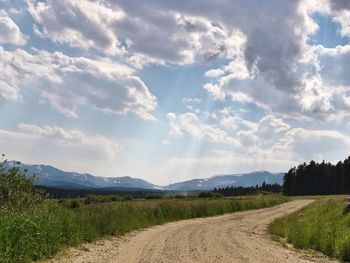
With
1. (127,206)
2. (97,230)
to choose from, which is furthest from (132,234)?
(127,206)

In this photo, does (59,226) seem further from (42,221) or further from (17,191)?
(17,191)

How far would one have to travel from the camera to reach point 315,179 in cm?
15800

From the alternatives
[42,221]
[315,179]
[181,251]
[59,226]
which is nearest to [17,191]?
[59,226]

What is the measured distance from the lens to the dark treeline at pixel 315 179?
147000 millimetres

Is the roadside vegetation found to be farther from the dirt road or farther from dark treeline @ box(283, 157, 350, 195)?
dark treeline @ box(283, 157, 350, 195)

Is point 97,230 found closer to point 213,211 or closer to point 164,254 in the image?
point 164,254

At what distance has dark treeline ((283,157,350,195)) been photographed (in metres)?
147

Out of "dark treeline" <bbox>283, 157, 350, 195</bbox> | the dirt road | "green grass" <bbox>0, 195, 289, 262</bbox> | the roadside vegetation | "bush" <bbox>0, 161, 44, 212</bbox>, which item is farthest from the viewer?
"dark treeline" <bbox>283, 157, 350, 195</bbox>

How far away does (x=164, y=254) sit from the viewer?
59.2 ft

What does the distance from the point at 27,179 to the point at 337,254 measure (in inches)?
562

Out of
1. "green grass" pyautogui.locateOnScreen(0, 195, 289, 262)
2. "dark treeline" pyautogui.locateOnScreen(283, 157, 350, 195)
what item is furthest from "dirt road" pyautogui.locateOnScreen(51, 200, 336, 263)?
"dark treeline" pyautogui.locateOnScreen(283, 157, 350, 195)

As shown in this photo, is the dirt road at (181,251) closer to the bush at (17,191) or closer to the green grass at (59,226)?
the green grass at (59,226)

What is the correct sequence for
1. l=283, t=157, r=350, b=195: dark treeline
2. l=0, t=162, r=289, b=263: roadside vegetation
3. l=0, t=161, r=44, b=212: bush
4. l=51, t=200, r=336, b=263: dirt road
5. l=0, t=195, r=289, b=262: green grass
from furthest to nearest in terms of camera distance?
l=283, t=157, r=350, b=195: dark treeline
l=0, t=161, r=44, b=212: bush
l=51, t=200, r=336, b=263: dirt road
l=0, t=162, r=289, b=263: roadside vegetation
l=0, t=195, r=289, b=262: green grass

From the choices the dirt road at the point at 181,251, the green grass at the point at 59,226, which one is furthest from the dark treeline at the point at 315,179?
the dirt road at the point at 181,251
